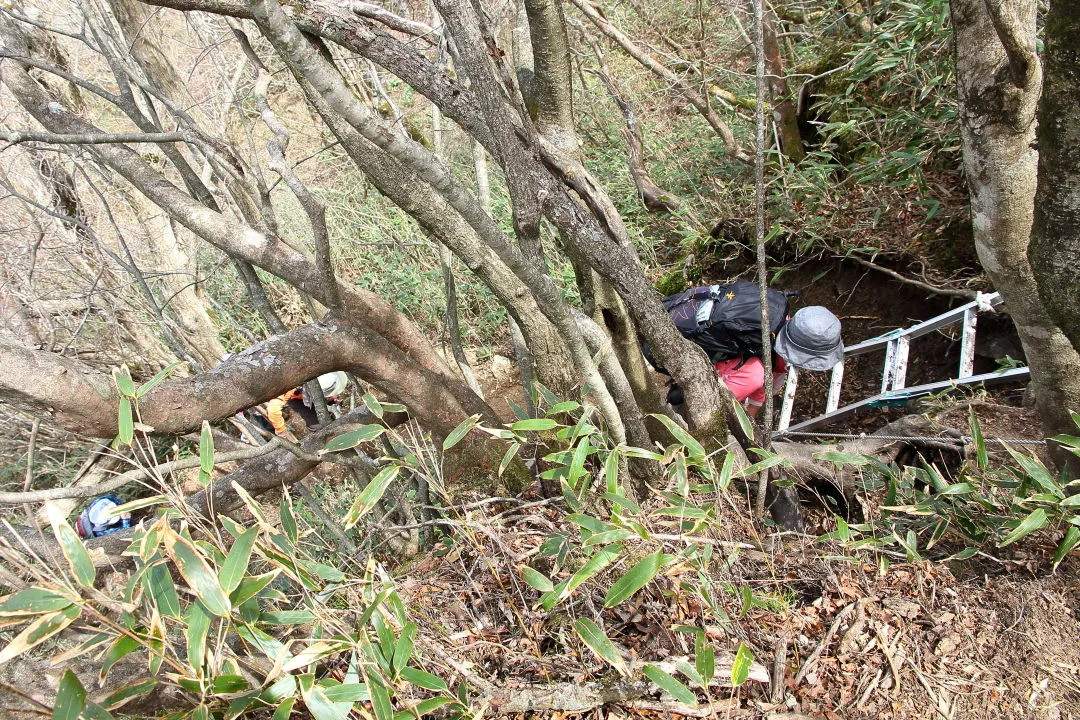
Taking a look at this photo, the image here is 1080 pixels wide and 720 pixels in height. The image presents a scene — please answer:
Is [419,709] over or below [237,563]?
below

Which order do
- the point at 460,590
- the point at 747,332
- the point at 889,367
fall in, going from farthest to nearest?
the point at 889,367, the point at 747,332, the point at 460,590

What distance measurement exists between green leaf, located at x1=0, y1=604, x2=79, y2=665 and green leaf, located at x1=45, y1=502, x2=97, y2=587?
0.05 m

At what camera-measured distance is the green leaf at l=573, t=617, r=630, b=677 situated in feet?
4.68

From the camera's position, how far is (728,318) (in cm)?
381

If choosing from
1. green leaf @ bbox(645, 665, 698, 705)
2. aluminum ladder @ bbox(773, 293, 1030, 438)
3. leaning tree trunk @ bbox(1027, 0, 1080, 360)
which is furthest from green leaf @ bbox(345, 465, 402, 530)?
aluminum ladder @ bbox(773, 293, 1030, 438)

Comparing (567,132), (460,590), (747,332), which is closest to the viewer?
(460,590)

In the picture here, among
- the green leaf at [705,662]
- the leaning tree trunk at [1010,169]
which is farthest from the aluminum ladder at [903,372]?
the green leaf at [705,662]

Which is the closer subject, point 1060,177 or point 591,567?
point 591,567

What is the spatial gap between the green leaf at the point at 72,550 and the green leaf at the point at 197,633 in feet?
0.56

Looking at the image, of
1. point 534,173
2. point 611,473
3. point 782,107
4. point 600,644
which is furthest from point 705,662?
point 782,107

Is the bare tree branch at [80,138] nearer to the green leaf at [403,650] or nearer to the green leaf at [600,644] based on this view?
the green leaf at [403,650]

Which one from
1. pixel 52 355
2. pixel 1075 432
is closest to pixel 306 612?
pixel 52 355

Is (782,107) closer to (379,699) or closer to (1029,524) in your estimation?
(1029,524)

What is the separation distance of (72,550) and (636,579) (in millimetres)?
1050
